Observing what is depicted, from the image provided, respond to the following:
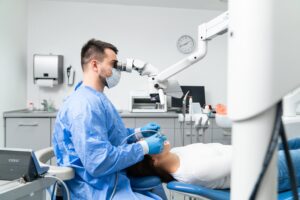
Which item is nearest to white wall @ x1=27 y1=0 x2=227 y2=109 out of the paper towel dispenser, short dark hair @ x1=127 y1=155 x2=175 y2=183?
the paper towel dispenser

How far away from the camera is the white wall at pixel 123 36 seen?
3803mm

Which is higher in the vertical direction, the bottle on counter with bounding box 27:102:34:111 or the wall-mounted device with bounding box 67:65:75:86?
the wall-mounted device with bounding box 67:65:75:86

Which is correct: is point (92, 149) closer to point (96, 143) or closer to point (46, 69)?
point (96, 143)

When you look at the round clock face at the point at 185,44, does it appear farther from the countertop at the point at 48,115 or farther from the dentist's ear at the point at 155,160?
the dentist's ear at the point at 155,160

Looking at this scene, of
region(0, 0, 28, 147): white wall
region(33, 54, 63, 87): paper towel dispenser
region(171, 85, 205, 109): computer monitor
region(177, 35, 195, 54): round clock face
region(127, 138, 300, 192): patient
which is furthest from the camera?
region(177, 35, 195, 54): round clock face

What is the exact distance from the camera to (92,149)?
1.25 m

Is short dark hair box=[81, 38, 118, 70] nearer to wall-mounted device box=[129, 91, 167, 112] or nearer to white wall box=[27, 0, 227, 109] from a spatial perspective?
wall-mounted device box=[129, 91, 167, 112]

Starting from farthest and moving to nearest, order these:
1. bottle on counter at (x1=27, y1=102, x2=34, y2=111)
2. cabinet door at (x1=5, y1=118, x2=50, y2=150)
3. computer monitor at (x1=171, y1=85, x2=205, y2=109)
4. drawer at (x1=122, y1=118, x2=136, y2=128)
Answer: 1. computer monitor at (x1=171, y1=85, x2=205, y2=109)
2. bottle on counter at (x1=27, y1=102, x2=34, y2=111)
3. drawer at (x1=122, y1=118, x2=136, y2=128)
4. cabinet door at (x1=5, y1=118, x2=50, y2=150)

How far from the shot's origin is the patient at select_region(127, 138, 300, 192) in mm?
1372

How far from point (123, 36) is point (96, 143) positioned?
2.87 metres

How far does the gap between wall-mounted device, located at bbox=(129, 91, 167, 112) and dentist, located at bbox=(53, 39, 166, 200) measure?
1.88m

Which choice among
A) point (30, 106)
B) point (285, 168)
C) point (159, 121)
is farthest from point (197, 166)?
point (30, 106)

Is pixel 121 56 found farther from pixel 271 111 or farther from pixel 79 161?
pixel 271 111

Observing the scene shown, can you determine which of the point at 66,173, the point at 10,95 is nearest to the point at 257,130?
the point at 66,173
